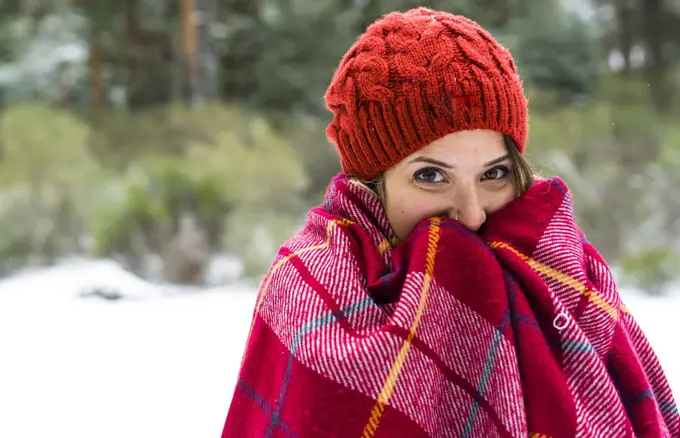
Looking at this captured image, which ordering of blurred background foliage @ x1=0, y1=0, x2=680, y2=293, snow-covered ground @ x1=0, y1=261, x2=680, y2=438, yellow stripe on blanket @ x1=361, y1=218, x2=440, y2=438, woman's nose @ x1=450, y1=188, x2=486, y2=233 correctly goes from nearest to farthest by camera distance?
1. yellow stripe on blanket @ x1=361, y1=218, x2=440, y2=438
2. woman's nose @ x1=450, y1=188, x2=486, y2=233
3. snow-covered ground @ x1=0, y1=261, x2=680, y2=438
4. blurred background foliage @ x1=0, y1=0, x2=680, y2=293

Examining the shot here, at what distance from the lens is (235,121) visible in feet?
7.57

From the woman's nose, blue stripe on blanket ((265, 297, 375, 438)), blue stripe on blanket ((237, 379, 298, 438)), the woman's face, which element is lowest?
blue stripe on blanket ((237, 379, 298, 438))

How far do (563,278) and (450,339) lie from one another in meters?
→ 0.19

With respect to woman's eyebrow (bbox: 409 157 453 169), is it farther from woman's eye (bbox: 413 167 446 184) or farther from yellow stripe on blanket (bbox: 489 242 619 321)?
yellow stripe on blanket (bbox: 489 242 619 321)

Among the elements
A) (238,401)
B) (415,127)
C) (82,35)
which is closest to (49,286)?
(82,35)

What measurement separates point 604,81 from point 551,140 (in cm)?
36

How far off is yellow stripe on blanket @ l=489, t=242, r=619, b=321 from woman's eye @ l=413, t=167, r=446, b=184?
5.2 inches

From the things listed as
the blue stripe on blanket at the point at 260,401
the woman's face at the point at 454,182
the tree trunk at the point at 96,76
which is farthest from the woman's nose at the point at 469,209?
the tree trunk at the point at 96,76

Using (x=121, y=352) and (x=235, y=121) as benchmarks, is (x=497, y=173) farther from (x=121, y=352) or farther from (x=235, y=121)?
(x=235, y=121)

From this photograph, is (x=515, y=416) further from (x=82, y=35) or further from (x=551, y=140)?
(x=82, y=35)

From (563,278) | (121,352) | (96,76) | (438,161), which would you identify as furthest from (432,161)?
(96,76)

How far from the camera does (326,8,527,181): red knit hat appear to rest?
87 cm

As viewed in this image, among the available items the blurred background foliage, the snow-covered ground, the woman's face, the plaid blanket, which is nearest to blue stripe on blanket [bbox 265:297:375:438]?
the plaid blanket

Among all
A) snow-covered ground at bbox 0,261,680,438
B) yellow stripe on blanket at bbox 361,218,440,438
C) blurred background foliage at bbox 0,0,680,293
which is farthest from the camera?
blurred background foliage at bbox 0,0,680,293
